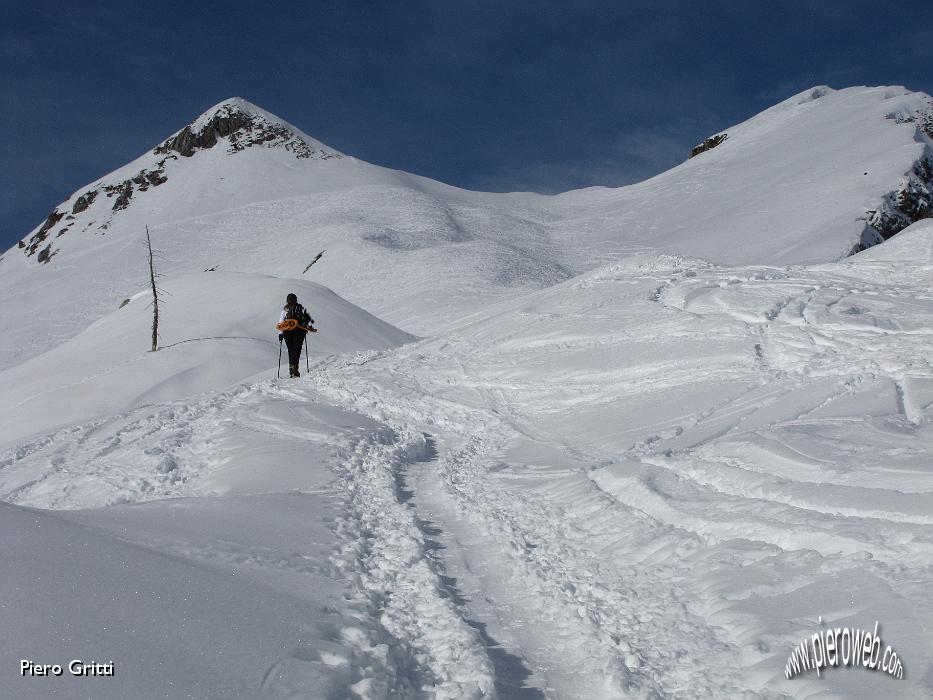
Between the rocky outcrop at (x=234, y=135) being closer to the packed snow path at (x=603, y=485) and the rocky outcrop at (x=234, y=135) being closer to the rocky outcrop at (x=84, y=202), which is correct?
the rocky outcrop at (x=84, y=202)

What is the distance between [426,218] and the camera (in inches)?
2813

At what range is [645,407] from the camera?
1083cm

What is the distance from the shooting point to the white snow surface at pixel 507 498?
3842mm

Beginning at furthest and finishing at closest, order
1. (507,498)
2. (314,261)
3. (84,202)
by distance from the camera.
Result: (84,202), (314,261), (507,498)

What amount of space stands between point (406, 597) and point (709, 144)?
10773 centimetres

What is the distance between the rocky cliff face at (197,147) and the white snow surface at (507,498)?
3454 inches

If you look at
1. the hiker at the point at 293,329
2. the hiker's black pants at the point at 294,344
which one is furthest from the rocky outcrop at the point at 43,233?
the hiker's black pants at the point at 294,344

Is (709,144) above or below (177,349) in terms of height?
above

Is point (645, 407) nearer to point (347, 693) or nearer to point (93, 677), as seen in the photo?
point (347, 693)

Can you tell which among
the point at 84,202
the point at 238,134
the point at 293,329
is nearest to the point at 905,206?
the point at 293,329

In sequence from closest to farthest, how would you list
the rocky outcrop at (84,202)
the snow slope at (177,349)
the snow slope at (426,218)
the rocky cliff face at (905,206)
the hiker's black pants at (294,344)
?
the hiker's black pants at (294,344), the snow slope at (177,349), the rocky cliff face at (905,206), the snow slope at (426,218), the rocky outcrop at (84,202)

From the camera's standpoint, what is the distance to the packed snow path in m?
4.17

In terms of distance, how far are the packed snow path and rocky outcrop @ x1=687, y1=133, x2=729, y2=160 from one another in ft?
301

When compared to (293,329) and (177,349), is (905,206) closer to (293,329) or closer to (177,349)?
(293,329)
